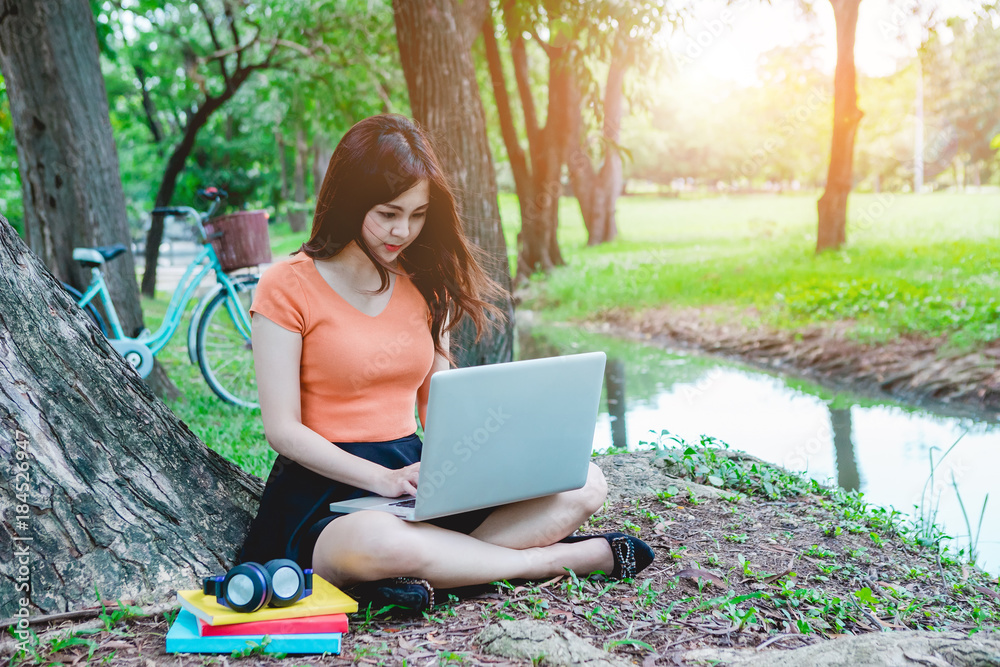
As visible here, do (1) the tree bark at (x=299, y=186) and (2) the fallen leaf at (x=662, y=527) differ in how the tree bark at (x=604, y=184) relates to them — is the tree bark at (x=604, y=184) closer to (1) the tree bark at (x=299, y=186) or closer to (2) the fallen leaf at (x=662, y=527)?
(1) the tree bark at (x=299, y=186)

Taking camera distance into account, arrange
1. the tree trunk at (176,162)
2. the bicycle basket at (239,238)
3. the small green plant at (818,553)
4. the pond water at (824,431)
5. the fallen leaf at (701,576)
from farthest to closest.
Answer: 1. the tree trunk at (176,162)
2. the bicycle basket at (239,238)
3. the pond water at (824,431)
4. the small green plant at (818,553)
5. the fallen leaf at (701,576)

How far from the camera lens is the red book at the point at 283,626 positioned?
197 centimetres

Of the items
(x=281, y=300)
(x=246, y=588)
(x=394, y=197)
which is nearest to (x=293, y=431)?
(x=281, y=300)

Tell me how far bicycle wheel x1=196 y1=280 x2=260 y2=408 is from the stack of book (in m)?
3.51

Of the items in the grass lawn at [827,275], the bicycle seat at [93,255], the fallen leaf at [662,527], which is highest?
the bicycle seat at [93,255]

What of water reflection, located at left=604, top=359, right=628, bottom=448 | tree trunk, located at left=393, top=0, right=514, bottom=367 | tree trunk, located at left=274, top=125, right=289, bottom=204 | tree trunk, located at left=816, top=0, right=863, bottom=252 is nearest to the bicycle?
tree trunk, located at left=393, top=0, right=514, bottom=367

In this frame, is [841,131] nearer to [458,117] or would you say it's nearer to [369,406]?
[458,117]

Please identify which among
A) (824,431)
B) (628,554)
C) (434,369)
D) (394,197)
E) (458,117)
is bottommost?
(824,431)

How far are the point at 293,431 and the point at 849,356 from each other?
6.33m

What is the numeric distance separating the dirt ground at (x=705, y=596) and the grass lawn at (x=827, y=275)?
14.2 feet

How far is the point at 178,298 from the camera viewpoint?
5.32m

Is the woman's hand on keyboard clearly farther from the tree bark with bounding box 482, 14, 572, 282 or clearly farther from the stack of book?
the tree bark with bounding box 482, 14, 572, 282

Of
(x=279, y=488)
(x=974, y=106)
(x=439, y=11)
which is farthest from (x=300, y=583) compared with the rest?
(x=974, y=106)

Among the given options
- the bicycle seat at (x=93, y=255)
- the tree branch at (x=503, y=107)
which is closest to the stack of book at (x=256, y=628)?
the bicycle seat at (x=93, y=255)
